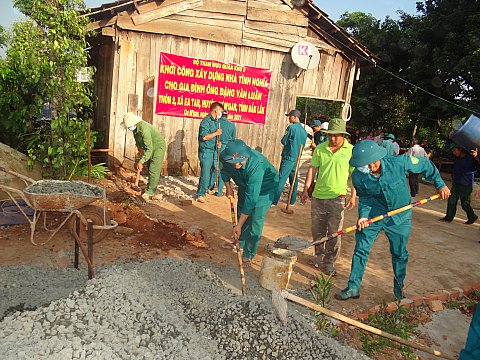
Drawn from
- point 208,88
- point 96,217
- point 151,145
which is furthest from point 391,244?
point 208,88

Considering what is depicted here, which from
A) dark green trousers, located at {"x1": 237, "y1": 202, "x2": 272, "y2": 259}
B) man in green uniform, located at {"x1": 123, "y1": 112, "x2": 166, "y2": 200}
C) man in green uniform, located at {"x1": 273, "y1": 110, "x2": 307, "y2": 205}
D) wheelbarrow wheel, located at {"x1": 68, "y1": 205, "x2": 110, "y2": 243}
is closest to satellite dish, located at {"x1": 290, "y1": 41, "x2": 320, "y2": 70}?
man in green uniform, located at {"x1": 273, "y1": 110, "x2": 307, "y2": 205}

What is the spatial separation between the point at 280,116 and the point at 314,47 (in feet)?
6.58

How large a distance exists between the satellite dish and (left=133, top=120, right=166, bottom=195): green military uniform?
4.46 meters

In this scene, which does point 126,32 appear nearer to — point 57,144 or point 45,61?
point 45,61

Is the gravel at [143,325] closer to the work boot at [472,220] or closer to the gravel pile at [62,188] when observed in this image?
the gravel pile at [62,188]

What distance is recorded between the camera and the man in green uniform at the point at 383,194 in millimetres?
4008

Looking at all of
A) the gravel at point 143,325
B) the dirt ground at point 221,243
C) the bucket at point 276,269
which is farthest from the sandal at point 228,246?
the gravel at point 143,325

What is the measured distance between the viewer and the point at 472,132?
8.28 feet

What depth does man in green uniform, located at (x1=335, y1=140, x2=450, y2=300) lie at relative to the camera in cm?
401

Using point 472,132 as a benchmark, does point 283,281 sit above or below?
below

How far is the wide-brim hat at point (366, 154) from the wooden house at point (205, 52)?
6005 millimetres

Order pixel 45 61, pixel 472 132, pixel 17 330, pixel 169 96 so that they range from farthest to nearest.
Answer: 1. pixel 169 96
2. pixel 45 61
3. pixel 17 330
4. pixel 472 132

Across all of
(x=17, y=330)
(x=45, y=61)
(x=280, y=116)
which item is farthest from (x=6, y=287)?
(x=280, y=116)

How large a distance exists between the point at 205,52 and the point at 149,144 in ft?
10.8
